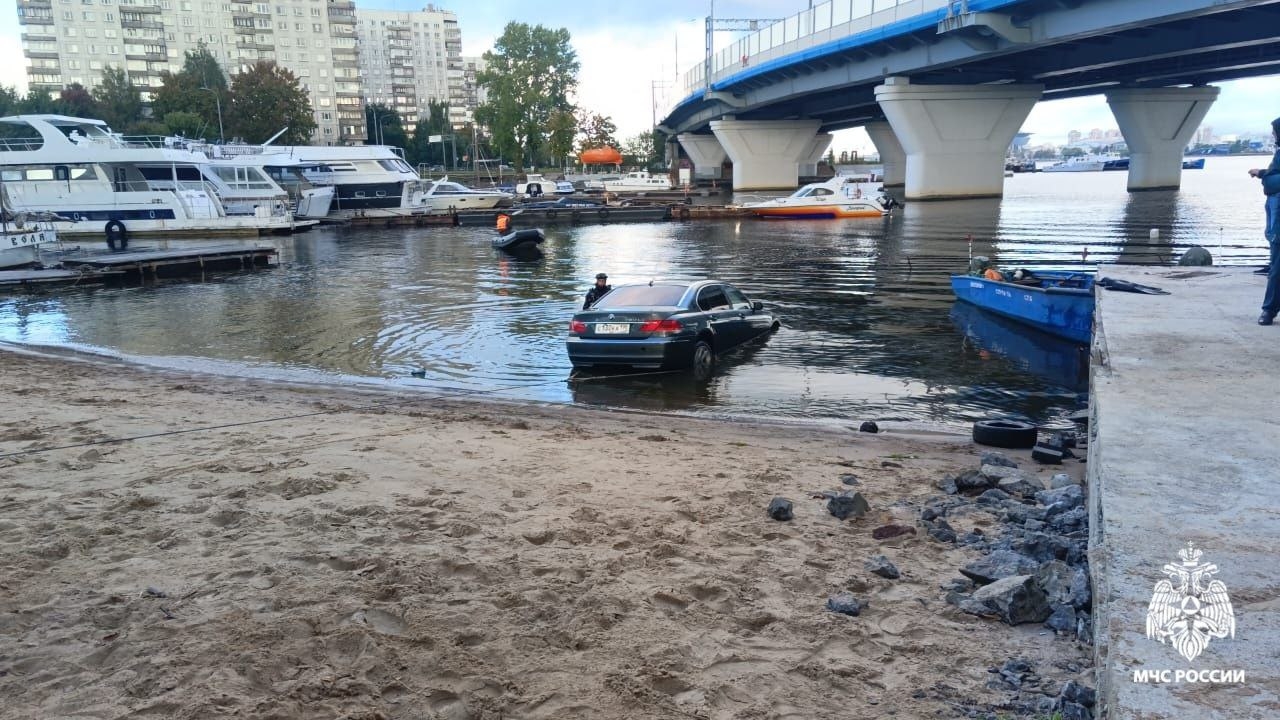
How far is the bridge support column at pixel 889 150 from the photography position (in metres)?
103

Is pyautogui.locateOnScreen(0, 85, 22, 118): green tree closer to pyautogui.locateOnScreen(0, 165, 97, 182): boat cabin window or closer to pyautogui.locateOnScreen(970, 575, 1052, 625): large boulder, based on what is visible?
pyautogui.locateOnScreen(0, 165, 97, 182): boat cabin window

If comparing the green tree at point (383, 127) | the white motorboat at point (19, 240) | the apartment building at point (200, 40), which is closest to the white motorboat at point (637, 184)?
the green tree at point (383, 127)

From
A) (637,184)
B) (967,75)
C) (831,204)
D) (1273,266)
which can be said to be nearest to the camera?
(1273,266)

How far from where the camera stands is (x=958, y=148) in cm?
6588

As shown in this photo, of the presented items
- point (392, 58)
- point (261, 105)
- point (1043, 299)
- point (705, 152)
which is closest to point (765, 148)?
point (705, 152)

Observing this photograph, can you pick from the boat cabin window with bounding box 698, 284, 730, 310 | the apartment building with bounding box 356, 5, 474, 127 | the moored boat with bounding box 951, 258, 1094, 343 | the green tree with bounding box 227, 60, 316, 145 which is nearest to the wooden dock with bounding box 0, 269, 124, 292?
the boat cabin window with bounding box 698, 284, 730, 310

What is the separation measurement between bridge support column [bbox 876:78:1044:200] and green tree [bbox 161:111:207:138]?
6995 centimetres

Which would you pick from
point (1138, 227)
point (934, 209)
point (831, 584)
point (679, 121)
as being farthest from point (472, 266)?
point (679, 121)

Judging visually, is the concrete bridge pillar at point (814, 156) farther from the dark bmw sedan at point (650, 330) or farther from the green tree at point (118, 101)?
the dark bmw sedan at point (650, 330)

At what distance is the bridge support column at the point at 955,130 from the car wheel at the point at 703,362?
51.9m

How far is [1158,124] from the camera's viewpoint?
77562 millimetres

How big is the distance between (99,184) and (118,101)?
235ft

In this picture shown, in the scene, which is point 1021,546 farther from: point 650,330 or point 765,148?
point 765,148

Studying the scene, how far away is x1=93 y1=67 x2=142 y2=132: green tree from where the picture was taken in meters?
104
